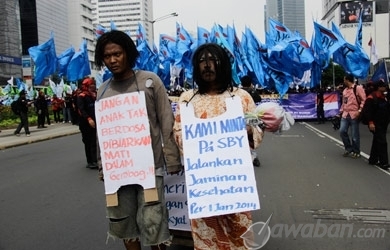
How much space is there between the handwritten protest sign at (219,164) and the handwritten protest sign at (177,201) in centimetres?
91

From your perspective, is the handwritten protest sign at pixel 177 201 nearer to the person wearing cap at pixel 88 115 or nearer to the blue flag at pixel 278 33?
the person wearing cap at pixel 88 115

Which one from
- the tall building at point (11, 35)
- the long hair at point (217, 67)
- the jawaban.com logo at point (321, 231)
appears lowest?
the jawaban.com logo at point (321, 231)

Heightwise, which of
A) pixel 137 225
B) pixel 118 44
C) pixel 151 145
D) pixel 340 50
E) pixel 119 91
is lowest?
pixel 137 225

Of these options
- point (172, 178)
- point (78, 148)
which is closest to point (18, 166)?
point (78, 148)

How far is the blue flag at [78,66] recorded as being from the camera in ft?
74.2

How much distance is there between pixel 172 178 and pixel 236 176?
104 cm

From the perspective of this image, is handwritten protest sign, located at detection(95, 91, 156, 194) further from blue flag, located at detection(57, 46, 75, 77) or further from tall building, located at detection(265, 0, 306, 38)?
tall building, located at detection(265, 0, 306, 38)

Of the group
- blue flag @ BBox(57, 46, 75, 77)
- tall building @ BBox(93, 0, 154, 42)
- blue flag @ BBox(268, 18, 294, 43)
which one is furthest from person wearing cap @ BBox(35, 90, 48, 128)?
tall building @ BBox(93, 0, 154, 42)

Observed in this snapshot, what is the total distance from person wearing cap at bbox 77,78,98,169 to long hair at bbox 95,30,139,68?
19.4 feet

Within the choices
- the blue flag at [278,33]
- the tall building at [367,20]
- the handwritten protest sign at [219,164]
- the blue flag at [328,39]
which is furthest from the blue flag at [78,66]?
the tall building at [367,20]

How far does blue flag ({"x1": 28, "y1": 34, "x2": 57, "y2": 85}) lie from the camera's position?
70.9 feet

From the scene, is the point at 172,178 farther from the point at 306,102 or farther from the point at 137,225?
the point at 306,102

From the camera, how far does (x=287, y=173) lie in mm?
8594

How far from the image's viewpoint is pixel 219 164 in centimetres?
319
